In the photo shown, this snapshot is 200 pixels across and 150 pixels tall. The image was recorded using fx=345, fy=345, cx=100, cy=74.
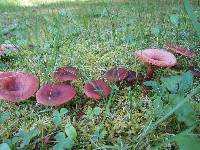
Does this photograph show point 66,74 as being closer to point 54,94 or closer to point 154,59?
point 54,94

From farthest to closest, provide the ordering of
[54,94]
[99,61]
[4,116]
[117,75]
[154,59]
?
[99,61] → [154,59] → [117,75] → [54,94] → [4,116]

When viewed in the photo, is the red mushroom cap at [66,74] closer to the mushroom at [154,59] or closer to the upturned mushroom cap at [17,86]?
the upturned mushroom cap at [17,86]

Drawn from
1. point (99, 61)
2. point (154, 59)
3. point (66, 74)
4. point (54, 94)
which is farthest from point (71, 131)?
point (99, 61)

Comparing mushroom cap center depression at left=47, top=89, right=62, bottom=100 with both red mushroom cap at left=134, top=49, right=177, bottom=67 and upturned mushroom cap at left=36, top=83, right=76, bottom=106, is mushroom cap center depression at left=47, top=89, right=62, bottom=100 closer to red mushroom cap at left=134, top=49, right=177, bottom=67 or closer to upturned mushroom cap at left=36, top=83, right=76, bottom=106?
upturned mushroom cap at left=36, top=83, right=76, bottom=106

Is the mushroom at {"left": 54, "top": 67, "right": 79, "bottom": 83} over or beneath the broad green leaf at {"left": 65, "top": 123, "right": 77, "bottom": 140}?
over

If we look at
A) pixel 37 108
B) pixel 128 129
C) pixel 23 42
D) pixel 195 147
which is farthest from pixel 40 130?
pixel 23 42

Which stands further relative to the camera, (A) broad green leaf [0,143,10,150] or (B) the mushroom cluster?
(B) the mushroom cluster

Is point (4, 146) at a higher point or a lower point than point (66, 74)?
lower

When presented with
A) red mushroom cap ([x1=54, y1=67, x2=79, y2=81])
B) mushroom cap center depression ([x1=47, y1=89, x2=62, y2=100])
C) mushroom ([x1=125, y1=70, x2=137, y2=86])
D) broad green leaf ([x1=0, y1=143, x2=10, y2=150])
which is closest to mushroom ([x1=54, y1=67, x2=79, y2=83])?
red mushroom cap ([x1=54, y1=67, x2=79, y2=81])
